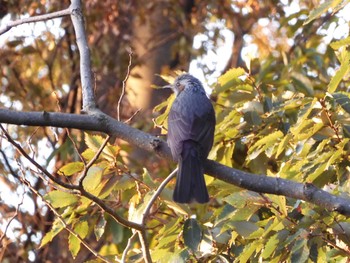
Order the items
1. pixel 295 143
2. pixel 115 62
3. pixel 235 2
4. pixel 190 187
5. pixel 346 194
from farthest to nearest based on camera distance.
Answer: pixel 235 2, pixel 115 62, pixel 295 143, pixel 190 187, pixel 346 194

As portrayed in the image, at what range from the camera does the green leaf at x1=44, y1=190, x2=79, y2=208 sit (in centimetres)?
380

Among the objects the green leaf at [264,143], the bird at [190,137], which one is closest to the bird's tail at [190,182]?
the bird at [190,137]

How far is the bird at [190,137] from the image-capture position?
3719mm

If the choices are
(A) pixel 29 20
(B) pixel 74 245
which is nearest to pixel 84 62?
(A) pixel 29 20

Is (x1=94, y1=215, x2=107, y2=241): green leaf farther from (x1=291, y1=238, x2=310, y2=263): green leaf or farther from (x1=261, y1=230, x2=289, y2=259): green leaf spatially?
(x1=291, y1=238, x2=310, y2=263): green leaf

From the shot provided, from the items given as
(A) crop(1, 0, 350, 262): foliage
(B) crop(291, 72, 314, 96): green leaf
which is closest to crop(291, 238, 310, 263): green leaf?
(A) crop(1, 0, 350, 262): foliage

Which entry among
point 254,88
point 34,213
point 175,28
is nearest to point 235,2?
point 175,28

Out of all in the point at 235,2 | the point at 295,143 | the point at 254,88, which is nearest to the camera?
the point at 295,143

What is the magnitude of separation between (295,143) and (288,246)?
811 millimetres

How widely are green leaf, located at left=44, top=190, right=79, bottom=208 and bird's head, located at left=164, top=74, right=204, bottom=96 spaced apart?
1.49 metres

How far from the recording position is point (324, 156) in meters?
3.55

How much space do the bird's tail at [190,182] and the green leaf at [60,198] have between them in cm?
54

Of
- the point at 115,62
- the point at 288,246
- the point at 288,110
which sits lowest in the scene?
the point at 288,246

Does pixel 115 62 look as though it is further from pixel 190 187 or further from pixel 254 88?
pixel 190 187
